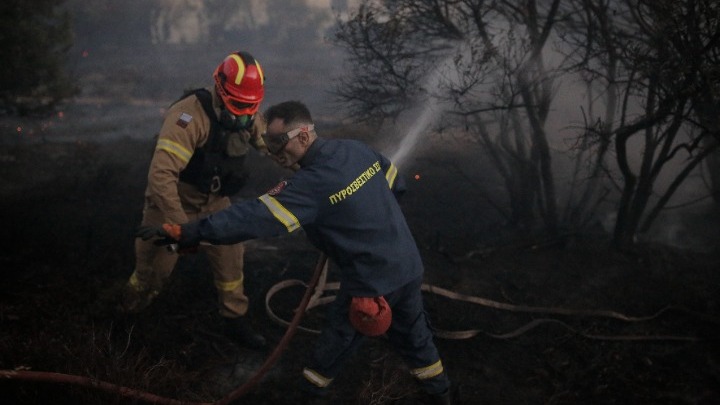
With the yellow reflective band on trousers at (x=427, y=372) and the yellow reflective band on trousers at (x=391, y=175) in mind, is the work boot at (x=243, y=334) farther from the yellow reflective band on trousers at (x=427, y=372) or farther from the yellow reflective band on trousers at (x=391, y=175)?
the yellow reflective band on trousers at (x=391, y=175)

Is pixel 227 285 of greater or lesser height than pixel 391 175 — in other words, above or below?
below

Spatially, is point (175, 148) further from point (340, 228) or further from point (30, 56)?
point (30, 56)

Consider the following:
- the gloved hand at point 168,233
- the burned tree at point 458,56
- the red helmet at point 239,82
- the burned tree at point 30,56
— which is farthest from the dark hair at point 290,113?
the burned tree at point 30,56

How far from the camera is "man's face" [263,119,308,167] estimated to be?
2.69 metres

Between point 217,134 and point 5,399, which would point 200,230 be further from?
point 5,399

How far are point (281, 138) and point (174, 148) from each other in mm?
987

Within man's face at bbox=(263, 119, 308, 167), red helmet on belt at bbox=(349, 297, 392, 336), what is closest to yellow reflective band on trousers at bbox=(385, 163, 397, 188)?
man's face at bbox=(263, 119, 308, 167)

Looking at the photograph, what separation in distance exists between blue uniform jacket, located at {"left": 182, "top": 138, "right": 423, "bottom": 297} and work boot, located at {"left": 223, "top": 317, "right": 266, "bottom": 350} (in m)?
1.40

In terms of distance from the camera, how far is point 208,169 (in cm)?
357

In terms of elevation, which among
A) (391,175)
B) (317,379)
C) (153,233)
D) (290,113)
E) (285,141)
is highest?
(290,113)

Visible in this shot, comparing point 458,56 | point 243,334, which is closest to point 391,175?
point 243,334

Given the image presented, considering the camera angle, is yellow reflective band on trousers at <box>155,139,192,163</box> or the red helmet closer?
yellow reflective band on trousers at <box>155,139,192,163</box>

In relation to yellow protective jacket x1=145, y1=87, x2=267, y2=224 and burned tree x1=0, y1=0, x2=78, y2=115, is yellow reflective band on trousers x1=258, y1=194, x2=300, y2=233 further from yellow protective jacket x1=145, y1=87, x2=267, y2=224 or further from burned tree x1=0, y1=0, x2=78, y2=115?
burned tree x1=0, y1=0, x2=78, y2=115

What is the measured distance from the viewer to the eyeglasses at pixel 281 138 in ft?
8.82
